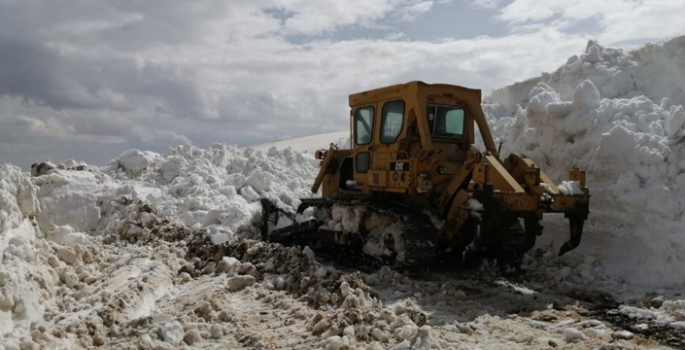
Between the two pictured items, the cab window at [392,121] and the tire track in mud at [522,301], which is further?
the cab window at [392,121]

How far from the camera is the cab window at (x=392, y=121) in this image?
9.21 m

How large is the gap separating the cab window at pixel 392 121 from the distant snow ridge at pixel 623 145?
3081 mm

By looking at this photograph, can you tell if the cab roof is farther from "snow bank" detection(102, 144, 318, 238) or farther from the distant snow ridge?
"snow bank" detection(102, 144, 318, 238)

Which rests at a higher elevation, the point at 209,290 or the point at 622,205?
the point at 622,205

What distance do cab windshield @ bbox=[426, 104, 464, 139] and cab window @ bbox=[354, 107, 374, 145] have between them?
1064 millimetres

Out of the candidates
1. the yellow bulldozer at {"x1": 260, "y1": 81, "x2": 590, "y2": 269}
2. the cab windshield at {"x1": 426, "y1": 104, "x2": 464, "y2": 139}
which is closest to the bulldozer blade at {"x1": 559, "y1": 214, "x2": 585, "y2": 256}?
the yellow bulldozer at {"x1": 260, "y1": 81, "x2": 590, "y2": 269}

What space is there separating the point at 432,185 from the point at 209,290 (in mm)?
3230

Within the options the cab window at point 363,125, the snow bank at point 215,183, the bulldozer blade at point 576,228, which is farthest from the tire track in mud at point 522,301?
the snow bank at point 215,183

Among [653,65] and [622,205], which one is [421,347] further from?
[653,65]

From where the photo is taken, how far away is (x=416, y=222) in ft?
27.9

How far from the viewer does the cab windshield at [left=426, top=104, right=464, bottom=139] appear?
904cm

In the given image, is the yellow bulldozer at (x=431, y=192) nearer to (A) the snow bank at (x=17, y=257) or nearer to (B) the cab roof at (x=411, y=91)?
(B) the cab roof at (x=411, y=91)

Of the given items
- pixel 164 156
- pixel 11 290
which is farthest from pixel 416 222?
pixel 164 156

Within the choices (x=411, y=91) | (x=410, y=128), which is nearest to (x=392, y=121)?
(x=410, y=128)
